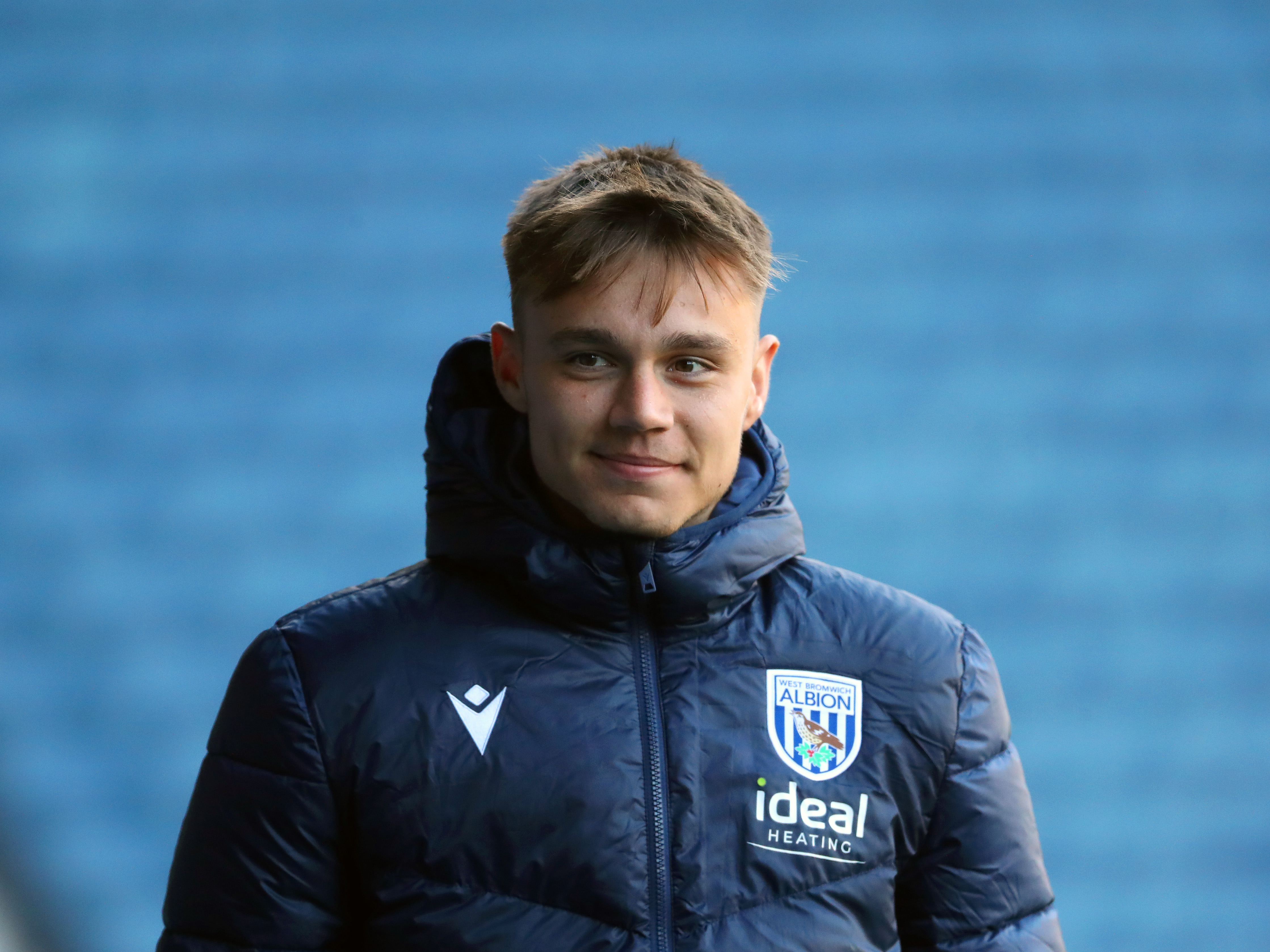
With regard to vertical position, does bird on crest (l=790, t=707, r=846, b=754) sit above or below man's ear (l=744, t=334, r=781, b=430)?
below

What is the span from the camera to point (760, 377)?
180 centimetres

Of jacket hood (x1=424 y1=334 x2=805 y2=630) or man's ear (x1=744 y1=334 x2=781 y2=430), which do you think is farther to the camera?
man's ear (x1=744 y1=334 x2=781 y2=430)

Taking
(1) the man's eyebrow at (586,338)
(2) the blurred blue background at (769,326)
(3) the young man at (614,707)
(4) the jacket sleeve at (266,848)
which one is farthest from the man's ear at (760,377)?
(2) the blurred blue background at (769,326)

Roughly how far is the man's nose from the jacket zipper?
17 cm

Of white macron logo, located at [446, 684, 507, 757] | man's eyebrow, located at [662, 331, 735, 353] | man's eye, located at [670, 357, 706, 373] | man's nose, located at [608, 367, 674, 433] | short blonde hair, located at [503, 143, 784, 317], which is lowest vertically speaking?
white macron logo, located at [446, 684, 507, 757]

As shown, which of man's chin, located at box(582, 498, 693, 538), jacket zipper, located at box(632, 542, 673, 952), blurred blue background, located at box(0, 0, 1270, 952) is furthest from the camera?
blurred blue background, located at box(0, 0, 1270, 952)

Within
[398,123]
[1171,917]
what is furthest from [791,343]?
[1171,917]

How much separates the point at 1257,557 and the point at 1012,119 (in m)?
1.46

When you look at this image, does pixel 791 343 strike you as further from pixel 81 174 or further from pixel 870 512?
pixel 81 174

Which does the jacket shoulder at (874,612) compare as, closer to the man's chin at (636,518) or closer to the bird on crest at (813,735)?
the bird on crest at (813,735)

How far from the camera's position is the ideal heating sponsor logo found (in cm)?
157

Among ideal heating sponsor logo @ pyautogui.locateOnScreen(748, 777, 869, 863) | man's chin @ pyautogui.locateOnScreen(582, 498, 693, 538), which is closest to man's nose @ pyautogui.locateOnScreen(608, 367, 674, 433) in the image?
man's chin @ pyautogui.locateOnScreen(582, 498, 693, 538)

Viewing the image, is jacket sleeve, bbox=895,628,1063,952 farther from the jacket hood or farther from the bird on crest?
the jacket hood

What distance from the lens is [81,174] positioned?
11.0ft
